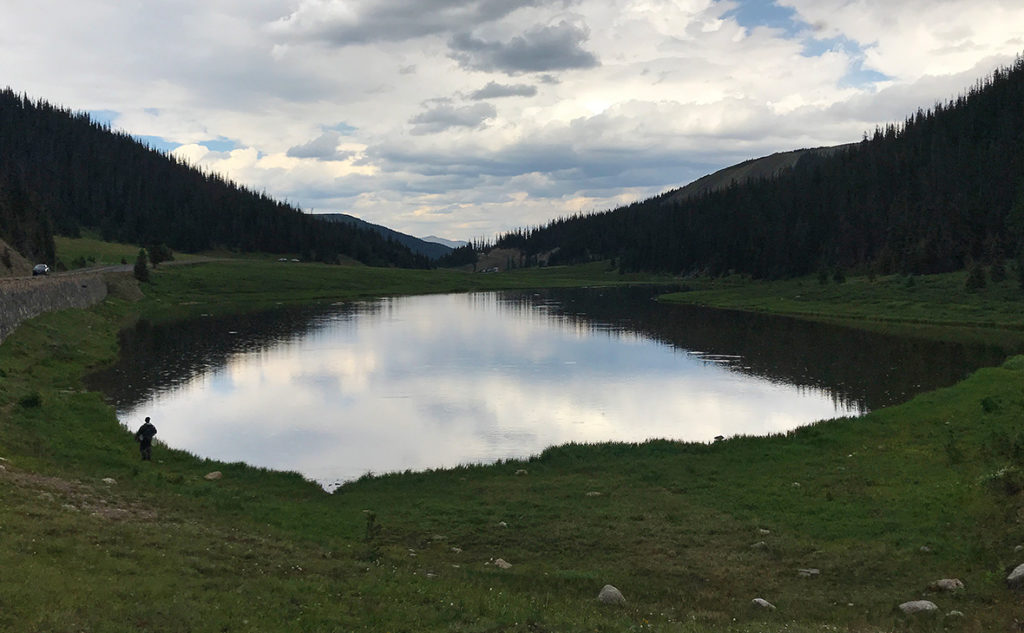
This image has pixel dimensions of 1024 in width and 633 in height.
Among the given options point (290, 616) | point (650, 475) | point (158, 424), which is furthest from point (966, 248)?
point (290, 616)

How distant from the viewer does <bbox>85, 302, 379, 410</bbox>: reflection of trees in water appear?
170ft

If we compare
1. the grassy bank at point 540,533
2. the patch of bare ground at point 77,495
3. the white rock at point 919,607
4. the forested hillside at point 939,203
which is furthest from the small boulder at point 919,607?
the forested hillside at point 939,203

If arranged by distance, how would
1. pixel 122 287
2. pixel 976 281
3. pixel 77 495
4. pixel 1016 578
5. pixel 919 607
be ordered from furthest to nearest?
pixel 122 287
pixel 976 281
pixel 77 495
pixel 1016 578
pixel 919 607

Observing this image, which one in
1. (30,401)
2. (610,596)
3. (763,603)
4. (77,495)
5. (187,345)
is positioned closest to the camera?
(763,603)

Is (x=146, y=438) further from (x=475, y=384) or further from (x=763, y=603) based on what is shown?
(x=475, y=384)

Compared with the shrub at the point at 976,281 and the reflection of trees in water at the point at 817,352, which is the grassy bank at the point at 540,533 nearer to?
the reflection of trees in water at the point at 817,352

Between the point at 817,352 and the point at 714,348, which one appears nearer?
the point at 817,352

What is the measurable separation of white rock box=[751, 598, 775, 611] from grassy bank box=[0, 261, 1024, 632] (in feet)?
1.57

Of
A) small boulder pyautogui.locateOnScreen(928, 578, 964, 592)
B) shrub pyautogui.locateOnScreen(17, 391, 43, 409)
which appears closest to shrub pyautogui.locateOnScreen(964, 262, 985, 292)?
small boulder pyautogui.locateOnScreen(928, 578, 964, 592)

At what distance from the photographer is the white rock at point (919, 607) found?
15.1m

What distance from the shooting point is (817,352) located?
7000 centimetres

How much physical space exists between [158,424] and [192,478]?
14327 millimetres

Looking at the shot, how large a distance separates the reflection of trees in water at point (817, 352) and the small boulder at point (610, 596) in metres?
33.8

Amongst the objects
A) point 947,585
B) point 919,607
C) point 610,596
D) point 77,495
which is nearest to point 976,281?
point 947,585
